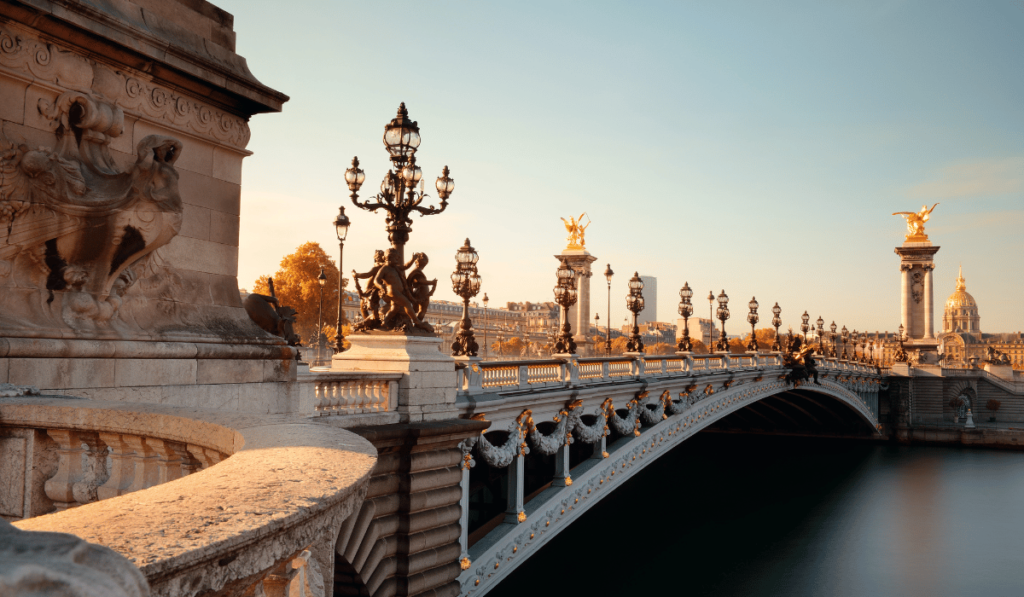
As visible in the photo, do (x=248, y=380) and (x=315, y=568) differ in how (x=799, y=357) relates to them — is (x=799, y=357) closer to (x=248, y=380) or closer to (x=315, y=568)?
(x=248, y=380)

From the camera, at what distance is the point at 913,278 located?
75500 mm

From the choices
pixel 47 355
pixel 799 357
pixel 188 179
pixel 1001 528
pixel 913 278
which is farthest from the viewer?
pixel 913 278

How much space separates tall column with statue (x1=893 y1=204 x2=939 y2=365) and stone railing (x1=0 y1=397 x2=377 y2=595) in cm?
7750

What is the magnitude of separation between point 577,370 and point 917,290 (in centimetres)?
6632

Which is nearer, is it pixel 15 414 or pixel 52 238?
pixel 15 414

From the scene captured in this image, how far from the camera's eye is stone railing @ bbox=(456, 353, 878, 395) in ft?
50.4

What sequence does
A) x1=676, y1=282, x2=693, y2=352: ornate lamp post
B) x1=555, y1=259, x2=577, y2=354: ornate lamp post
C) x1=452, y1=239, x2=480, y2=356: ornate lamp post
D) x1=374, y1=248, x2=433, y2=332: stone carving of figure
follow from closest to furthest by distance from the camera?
x1=374, y1=248, x2=433, y2=332: stone carving of figure → x1=452, y1=239, x2=480, y2=356: ornate lamp post → x1=555, y1=259, x2=577, y2=354: ornate lamp post → x1=676, y1=282, x2=693, y2=352: ornate lamp post

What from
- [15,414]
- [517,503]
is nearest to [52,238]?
[15,414]

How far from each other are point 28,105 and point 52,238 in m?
1.25

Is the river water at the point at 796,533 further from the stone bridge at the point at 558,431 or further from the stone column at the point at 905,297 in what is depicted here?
the stone column at the point at 905,297

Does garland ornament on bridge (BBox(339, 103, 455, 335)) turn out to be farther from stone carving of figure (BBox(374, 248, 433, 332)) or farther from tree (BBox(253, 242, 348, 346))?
tree (BBox(253, 242, 348, 346))

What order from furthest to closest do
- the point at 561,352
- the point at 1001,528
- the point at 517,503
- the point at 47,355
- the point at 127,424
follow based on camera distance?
the point at 1001,528 < the point at 561,352 < the point at 517,503 < the point at 47,355 < the point at 127,424

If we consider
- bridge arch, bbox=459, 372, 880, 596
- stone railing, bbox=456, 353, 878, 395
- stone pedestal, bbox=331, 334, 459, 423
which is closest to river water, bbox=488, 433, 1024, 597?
bridge arch, bbox=459, 372, 880, 596

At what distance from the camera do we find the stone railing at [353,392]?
1038 centimetres
